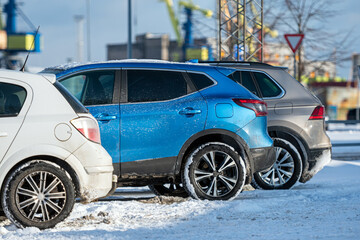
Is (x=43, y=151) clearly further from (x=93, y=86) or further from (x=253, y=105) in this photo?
(x=253, y=105)

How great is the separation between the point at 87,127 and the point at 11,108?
2.33ft

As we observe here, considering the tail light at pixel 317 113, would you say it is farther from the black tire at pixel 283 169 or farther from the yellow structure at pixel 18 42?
the yellow structure at pixel 18 42

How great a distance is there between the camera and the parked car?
955cm

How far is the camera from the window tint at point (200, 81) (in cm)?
828

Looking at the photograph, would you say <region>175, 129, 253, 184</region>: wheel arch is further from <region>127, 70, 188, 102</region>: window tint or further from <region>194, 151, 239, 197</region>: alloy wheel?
<region>127, 70, 188, 102</region>: window tint

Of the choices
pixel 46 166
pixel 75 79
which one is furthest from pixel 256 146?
pixel 46 166

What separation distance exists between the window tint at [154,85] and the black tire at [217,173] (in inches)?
28.6

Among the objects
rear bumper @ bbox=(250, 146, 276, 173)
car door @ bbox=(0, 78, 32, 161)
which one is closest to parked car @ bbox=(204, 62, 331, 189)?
rear bumper @ bbox=(250, 146, 276, 173)

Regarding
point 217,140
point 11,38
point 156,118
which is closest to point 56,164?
point 156,118

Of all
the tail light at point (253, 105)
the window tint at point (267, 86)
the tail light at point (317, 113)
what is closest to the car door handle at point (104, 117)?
the tail light at point (253, 105)

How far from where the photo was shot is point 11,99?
6.39m

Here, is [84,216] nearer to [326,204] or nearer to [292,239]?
[292,239]

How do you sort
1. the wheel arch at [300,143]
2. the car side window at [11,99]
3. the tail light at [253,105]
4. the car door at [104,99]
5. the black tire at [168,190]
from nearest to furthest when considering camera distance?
the car side window at [11,99], the car door at [104,99], the tail light at [253,105], the black tire at [168,190], the wheel arch at [300,143]

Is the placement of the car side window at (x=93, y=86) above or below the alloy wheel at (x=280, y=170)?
above
